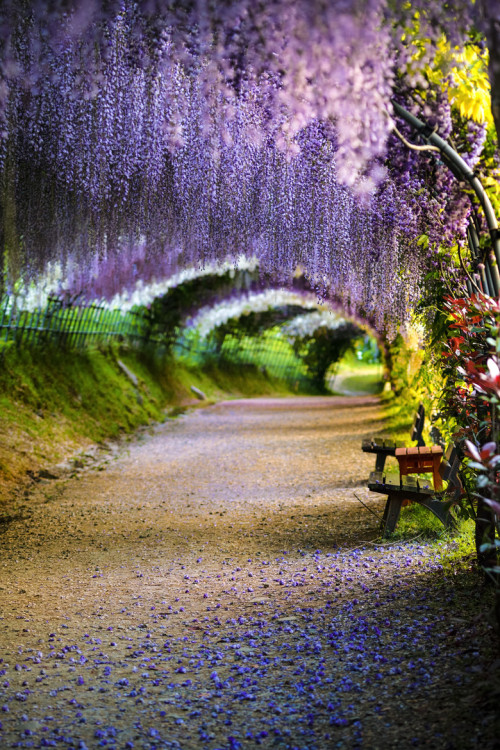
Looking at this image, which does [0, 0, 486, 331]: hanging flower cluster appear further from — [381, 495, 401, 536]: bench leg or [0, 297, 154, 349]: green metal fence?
[0, 297, 154, 349]: green metal fence

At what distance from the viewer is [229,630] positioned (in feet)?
10.8

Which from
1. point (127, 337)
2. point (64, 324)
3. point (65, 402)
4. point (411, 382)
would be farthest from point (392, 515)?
point (127, 337)

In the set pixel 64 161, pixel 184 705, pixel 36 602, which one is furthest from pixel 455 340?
pixel 64 161

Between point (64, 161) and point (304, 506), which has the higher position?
point (64, 161)

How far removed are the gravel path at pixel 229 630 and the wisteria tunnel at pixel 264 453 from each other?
15mm

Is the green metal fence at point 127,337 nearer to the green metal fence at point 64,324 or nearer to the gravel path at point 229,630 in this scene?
the green metal fence at point 64,324

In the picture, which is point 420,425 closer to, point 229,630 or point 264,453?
point 264,453

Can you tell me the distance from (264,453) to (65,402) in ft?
9.74

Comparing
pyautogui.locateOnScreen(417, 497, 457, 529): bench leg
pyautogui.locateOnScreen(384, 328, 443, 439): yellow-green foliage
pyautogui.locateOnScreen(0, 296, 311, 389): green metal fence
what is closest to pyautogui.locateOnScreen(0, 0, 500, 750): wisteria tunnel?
pyautogui.locateOnScreen(417, 497, 457, 529): bench leg

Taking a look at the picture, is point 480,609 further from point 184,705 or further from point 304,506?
point 304,506

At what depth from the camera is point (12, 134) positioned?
226 inches

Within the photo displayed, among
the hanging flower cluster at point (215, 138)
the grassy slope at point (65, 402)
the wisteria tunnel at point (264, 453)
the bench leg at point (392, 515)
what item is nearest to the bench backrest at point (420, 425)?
the wisteria tunnel at point (264, 453)

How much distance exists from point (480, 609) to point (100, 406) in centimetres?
889

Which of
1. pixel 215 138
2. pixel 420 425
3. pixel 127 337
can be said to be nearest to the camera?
pixel 215 138
